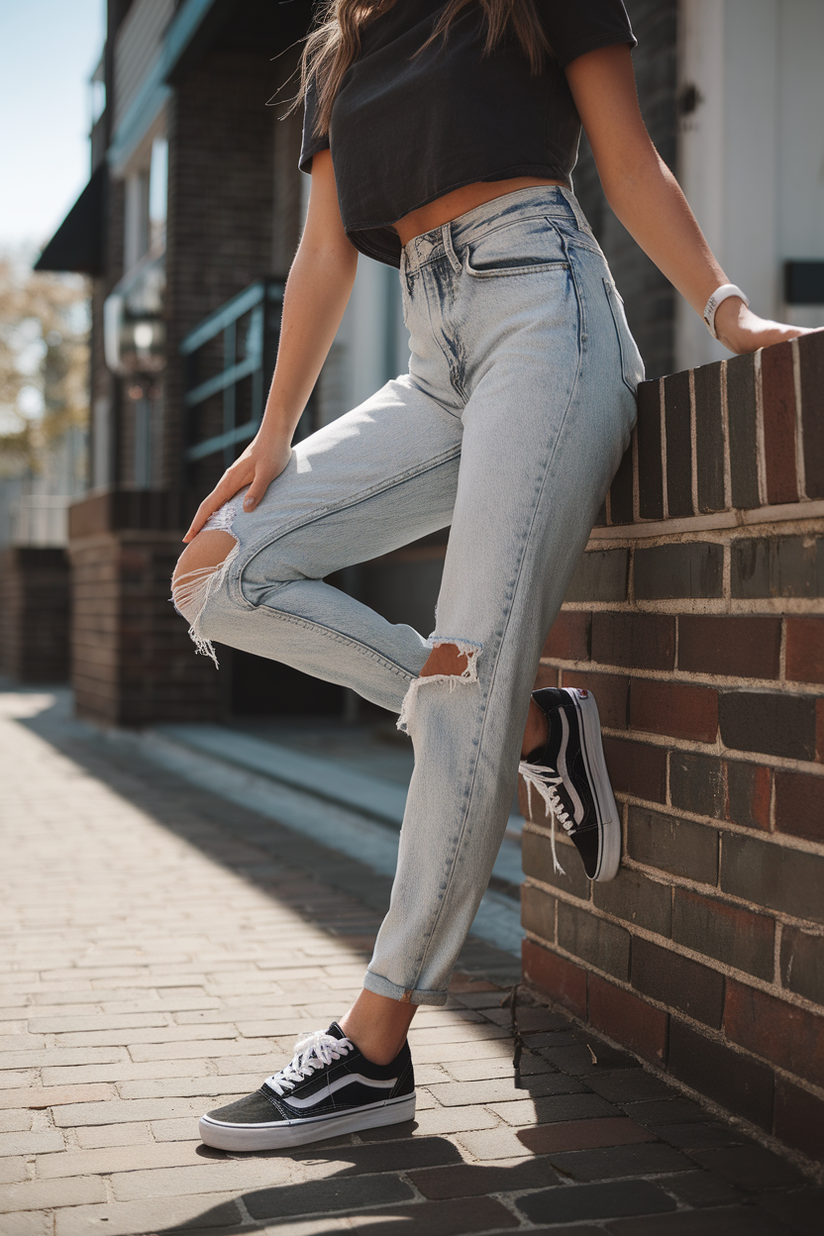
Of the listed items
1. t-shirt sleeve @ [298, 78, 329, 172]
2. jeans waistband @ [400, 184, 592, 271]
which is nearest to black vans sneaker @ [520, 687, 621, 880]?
jeans waistband @ [400, 184, 592, 271]

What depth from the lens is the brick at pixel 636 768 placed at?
1998 millimetres

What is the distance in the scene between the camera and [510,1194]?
1598mm

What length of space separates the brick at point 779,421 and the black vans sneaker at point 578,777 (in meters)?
0.57

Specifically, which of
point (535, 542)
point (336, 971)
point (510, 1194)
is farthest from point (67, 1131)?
point (535, 542)

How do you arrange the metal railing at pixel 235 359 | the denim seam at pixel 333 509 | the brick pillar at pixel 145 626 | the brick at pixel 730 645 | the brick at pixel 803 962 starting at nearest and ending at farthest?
the brick at pixel 803 962, the brick at pixel 730 645, the denim seam at pixel 333 509, the metal railing at pixel 235 359, the brick pillar at pixel 145 626

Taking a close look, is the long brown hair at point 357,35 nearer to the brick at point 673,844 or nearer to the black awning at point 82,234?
the brick at point 673,844

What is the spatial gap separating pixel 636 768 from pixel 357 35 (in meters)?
1.34

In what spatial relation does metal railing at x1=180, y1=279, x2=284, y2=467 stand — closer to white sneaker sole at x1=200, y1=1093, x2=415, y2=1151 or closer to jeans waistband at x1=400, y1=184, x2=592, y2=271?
jeans waistband at x1=400, y1=184, x2=592, y2=271

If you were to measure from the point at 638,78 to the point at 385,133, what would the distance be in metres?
3.23

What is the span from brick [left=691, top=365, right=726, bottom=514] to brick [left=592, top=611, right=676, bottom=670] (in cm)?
24

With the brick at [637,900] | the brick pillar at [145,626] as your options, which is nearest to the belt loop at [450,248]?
the brick at [637,900]

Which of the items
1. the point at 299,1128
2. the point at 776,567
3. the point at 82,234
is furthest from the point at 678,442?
the point at 82,234

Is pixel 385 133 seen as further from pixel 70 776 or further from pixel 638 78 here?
pixel 70 776

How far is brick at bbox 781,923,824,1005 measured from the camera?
1596 millimetres
